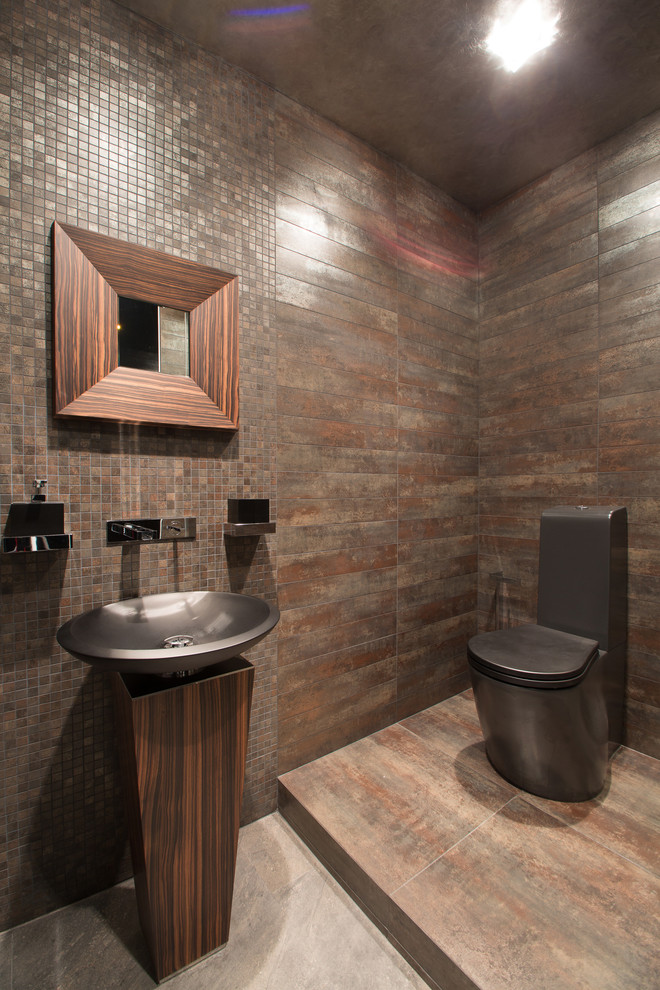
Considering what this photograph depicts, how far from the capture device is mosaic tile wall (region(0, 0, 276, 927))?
131 centimetres

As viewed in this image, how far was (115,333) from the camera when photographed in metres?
1.45

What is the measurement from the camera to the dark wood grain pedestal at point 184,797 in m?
1.12

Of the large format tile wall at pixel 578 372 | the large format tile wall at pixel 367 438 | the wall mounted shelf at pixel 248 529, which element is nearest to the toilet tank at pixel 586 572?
the large format tile wall at pixel 578 372

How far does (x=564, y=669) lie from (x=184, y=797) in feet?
4.20

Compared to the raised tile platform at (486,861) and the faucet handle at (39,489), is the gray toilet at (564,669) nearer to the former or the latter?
the raised tile platform at (486,861)

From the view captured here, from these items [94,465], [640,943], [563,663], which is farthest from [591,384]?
[94,465]

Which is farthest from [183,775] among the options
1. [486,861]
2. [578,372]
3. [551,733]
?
[578,372]

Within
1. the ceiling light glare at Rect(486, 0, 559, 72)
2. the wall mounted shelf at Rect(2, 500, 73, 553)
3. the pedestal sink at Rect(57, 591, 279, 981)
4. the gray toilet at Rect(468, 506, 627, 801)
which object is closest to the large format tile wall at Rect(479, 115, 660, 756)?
the gray toilet at Rect(468, 506, 627, 801)

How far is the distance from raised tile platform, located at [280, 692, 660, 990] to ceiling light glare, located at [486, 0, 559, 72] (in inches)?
112

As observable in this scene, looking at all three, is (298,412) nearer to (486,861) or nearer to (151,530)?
(151,530)

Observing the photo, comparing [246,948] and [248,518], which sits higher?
[248,518]

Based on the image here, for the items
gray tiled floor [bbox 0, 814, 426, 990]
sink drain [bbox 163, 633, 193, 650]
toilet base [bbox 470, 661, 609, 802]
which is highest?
sink drain [bbox 163, 633, 193, 650]

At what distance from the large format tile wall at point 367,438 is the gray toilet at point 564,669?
57 centimetres

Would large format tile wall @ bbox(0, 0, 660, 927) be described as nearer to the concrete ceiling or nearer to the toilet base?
the concrete ceiling
